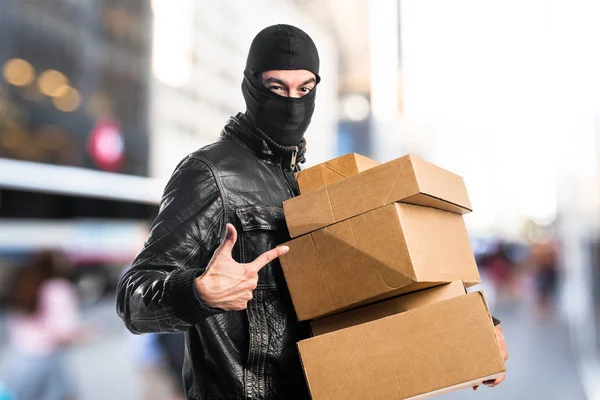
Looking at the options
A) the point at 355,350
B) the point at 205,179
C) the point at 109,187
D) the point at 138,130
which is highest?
the point at 138,130

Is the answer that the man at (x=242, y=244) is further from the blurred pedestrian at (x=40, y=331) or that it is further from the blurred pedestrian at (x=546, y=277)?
the blurred pedestrian at (x=546, y=277)

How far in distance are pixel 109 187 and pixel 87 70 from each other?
136 centimetres

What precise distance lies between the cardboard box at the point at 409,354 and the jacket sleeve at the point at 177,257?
0.25 meters

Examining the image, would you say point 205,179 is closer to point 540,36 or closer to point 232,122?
point 232,122

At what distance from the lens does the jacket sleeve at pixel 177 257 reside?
44.5 inches

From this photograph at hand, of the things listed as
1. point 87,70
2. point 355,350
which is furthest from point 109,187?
point 355,350

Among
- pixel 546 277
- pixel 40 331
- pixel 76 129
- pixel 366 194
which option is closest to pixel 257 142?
pixel 366 194

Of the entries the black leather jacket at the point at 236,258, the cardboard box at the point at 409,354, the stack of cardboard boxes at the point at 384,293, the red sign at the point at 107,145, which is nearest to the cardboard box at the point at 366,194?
the stack of cardboard boxes at the point at 384,293

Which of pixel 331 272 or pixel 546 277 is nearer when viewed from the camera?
pixel 331 272

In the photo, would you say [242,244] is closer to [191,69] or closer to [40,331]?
[40,331]

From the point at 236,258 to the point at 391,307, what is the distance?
0.34 metres

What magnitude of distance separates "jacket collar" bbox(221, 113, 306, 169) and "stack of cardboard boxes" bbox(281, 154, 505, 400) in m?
0.21

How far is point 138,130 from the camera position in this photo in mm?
6785

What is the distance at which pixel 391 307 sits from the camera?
1.29 m
